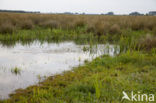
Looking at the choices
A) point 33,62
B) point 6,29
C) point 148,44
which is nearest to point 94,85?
point 33,62

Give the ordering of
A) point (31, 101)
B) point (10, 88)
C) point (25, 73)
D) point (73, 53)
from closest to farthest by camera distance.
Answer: point (31, 101) < point (10, 88) < point (25, 73) < point (73, 53)

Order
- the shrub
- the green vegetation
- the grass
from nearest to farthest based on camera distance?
the grass, the green vegetation, the shrub

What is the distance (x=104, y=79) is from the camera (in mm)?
4527

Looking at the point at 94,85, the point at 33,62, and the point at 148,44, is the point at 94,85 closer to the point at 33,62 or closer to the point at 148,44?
the point at 33,62

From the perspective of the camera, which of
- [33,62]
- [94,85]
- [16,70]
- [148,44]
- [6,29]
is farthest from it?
[6,29]

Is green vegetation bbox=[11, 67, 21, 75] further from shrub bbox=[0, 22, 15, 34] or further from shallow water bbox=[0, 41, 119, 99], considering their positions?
shrub bbox=[0, 22, 15, 34]

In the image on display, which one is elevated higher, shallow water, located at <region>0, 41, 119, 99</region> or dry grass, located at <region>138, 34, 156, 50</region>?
dry grass, located at <region>138, 34, 156, 50</region>

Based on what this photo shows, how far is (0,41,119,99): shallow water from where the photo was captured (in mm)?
4775

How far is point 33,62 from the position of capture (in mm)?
6445

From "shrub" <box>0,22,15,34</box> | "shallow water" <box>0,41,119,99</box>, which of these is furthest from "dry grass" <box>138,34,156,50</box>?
"shrub" <box>0,22,15,34</box>

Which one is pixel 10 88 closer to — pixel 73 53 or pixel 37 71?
pixel 37 71

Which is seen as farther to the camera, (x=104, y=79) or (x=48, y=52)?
(x=48, y=52)

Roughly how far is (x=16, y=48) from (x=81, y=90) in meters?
5.76

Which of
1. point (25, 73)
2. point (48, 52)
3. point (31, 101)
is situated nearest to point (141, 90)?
point (31, 101)
